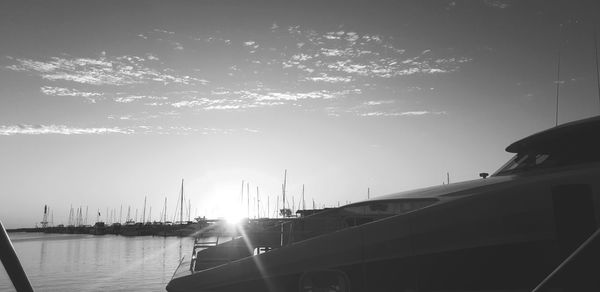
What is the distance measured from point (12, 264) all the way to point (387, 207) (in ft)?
17.8

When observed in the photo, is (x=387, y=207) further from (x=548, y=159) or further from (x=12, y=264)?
(x=12, y=264)

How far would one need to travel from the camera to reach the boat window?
585 cm

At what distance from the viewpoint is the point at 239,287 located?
644cm

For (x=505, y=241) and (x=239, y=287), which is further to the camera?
(x=239, y=287)

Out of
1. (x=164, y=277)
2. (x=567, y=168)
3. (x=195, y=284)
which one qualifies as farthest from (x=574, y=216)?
(x=164, y=277)

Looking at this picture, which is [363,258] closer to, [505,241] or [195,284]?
[505,241]

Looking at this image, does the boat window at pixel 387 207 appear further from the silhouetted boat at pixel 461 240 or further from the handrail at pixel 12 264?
the handrail at pixel 12 264

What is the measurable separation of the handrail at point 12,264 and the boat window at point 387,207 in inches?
193

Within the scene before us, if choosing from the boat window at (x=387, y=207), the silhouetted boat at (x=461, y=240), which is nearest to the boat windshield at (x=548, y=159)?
the silhouetted boat at (x=461, y=240)

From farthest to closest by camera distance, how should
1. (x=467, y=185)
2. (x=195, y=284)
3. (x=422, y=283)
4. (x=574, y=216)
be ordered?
(x=195, y=284), (x=467, y=185), (x=422, y=283), (x=574, y=216)

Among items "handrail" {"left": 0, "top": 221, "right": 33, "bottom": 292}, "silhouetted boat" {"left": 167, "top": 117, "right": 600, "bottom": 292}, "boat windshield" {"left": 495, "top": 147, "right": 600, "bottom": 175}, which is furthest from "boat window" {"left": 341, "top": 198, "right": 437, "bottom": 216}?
"handrail" {"left": 0, "top": 221, "right": 33, "bottom": 292}

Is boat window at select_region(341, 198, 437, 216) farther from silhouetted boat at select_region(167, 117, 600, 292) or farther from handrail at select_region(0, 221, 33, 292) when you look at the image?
handrail at select_region(0, 221, 33, 292)

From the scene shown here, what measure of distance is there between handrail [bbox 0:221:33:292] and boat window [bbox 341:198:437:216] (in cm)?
491

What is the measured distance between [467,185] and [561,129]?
151 cm
